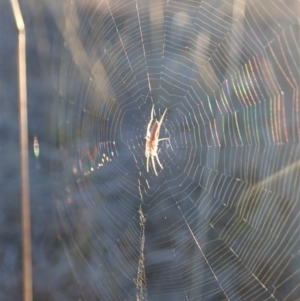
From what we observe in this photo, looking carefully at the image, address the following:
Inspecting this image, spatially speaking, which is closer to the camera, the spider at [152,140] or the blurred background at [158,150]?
the blurred background at [158,150]

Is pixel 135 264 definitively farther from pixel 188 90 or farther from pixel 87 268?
pixel 188 90

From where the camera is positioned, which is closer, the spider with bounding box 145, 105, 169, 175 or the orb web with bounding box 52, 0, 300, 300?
the orb web with bounding box 52, 0, 300, 300

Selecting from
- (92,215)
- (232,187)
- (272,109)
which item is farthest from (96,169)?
(272,109)

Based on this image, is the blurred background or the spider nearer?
the blurred background

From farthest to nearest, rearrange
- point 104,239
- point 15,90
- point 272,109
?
point 104,239 → point 15,90 → point 272,109

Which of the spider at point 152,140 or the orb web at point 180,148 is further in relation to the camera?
the spider at point 152,140
